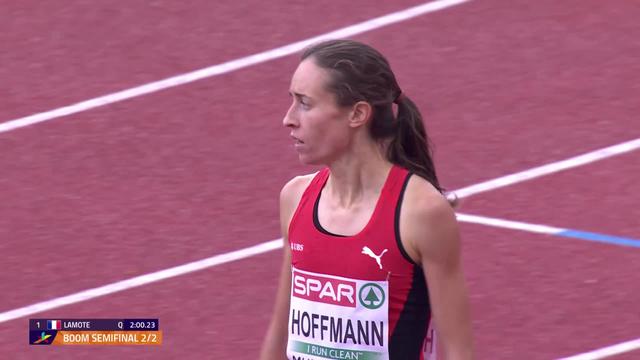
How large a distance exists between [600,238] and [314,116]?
3929mm

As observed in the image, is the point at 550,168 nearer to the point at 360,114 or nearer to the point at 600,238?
the point at 600,238

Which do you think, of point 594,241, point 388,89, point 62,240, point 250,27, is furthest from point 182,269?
point 388,89

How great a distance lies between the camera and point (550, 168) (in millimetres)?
8500

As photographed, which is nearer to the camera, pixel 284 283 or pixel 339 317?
pixel 339 317

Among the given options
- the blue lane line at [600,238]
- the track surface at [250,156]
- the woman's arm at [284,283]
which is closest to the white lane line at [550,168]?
the track surface at [250,156]

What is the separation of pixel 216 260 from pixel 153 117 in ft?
5.61

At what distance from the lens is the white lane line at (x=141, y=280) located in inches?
297

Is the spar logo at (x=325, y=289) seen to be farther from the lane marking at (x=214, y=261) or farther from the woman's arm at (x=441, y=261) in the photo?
the lane marking at (x=214, y=261)

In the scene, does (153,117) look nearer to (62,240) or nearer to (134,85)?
(134,85)

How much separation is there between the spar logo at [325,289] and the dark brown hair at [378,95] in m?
0.39

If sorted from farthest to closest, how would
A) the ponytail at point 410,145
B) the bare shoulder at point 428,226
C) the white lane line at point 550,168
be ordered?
1. the white lane line at point 550,168
2. the ponytail at point 410,145
3. the bare shoulder at point 428,226

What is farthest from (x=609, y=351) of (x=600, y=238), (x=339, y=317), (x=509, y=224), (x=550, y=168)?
(x=339, y=317)

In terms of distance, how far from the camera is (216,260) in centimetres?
782

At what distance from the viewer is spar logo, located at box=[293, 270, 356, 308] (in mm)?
4164
